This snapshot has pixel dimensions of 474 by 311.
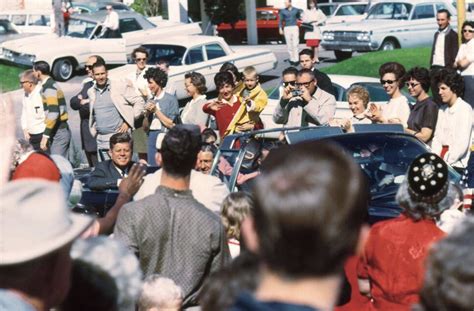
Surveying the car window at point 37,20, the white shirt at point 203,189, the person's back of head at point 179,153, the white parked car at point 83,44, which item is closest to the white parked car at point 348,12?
the white parked car at point 83,44

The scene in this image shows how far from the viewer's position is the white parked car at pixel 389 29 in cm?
2814

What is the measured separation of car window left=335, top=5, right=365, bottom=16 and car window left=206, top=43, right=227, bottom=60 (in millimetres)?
12310

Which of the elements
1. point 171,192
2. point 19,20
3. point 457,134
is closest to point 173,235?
point 171,192

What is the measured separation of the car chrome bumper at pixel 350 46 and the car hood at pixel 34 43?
6.75 meters

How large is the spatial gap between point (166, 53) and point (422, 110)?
498 inches

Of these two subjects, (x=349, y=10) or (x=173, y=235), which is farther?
(x=349, y=10)

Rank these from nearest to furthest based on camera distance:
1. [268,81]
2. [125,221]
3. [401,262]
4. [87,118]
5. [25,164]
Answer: [401,262] < [125,221] < [25,164] < [87,118] < [268,81]

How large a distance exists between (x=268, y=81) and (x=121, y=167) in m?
17.0

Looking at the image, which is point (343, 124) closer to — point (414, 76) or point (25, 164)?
point (414, 76)

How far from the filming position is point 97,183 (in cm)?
902

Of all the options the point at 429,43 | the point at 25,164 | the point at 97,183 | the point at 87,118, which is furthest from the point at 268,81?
the point at 25,164

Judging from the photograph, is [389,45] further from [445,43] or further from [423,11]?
[445,43]

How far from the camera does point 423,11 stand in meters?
28.9

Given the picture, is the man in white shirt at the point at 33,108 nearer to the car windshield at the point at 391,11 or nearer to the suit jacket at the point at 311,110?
the suit jacket at the point at 311,110
